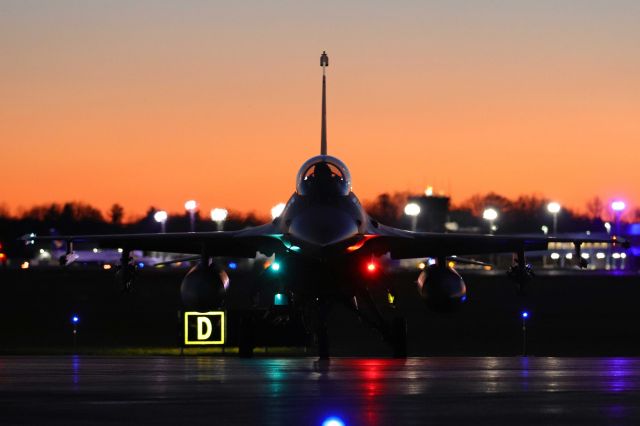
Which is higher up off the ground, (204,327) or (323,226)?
(323,226)

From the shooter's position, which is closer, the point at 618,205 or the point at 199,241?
the point at 199,241

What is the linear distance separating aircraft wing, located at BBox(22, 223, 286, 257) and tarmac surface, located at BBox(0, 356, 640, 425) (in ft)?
20.2

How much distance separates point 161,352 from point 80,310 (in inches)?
900

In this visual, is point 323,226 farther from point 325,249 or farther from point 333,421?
point 333,421

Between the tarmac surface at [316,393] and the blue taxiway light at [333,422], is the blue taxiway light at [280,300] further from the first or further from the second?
the blue taxiway light at [333,422]

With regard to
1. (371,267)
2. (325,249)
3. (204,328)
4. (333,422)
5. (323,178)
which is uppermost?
(323,178)

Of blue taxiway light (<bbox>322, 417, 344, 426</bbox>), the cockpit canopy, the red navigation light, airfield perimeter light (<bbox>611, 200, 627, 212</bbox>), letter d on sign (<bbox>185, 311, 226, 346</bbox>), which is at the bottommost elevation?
blue taxiway light (<bbox>322, 417, 344, 426</bbox>)

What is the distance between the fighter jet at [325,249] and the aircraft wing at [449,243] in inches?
0.9

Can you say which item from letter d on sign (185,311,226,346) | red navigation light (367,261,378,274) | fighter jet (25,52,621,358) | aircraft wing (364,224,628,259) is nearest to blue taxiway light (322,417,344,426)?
fighter jet (25,52,621,358)

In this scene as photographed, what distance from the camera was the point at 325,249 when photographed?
25688 mm

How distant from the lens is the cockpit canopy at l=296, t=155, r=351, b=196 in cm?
2697

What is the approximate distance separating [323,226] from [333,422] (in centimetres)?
1307

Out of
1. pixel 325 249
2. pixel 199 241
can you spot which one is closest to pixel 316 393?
pixel 325 249

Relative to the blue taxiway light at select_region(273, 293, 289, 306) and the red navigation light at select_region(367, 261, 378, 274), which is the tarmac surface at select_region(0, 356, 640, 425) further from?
the blue taxiway light at select_region(273, 293, 289, 306)
